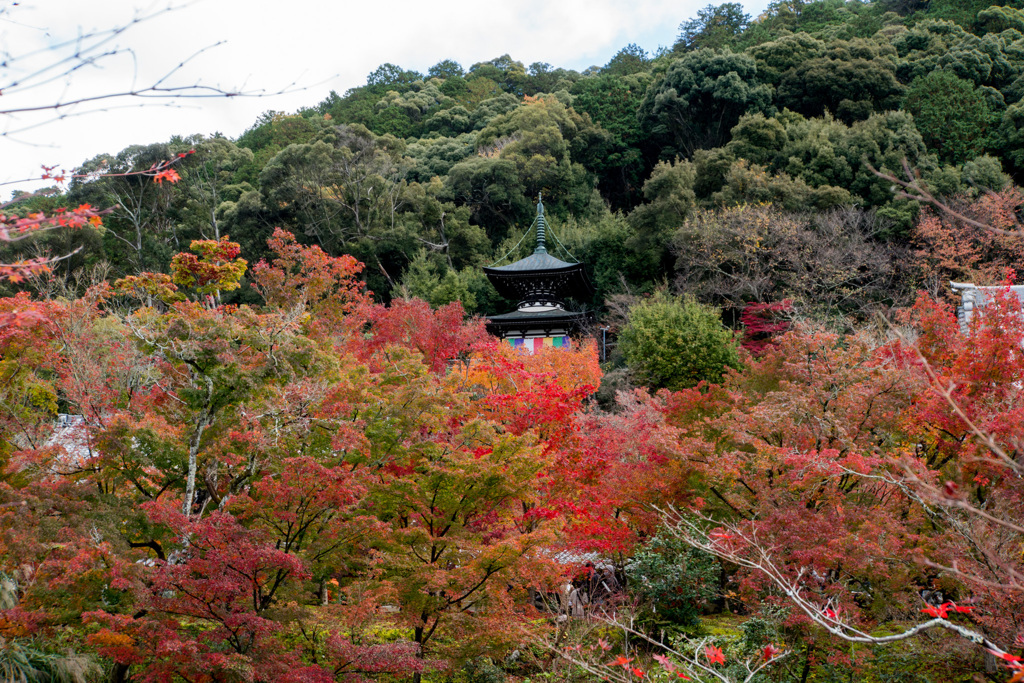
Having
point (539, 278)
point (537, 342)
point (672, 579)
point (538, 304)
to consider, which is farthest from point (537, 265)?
point (672, 579)

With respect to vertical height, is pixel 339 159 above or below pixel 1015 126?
above

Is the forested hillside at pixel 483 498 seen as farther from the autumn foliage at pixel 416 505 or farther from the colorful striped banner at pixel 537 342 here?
the colorful striped banner at pixel 537 342

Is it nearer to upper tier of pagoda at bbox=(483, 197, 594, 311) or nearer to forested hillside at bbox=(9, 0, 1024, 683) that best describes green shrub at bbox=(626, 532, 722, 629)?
forested hillside at bbox=(9, 0, 1024, 683)

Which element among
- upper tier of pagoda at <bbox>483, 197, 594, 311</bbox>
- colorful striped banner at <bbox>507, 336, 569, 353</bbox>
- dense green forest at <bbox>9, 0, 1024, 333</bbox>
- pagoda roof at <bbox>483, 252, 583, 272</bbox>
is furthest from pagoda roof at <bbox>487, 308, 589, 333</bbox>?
dense green forest at <bbox>9, 0, 1024, 333</bbox>

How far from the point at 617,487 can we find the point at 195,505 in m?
5.35

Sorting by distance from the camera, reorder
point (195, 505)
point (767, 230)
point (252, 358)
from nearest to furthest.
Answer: point (252, 358), point (195, 505), point (767, 230)

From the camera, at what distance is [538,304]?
23.0 metres

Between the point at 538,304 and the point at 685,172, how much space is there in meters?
7.72

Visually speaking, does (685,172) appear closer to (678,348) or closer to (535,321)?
(535,321)

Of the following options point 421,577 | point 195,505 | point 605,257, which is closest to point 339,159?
point 605,257

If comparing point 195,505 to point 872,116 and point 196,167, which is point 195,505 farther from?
point 196,167

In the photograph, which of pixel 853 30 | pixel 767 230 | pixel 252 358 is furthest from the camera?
pixel 853 30

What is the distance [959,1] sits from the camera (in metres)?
30.4

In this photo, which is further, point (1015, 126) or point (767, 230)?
point (1015, 126)
